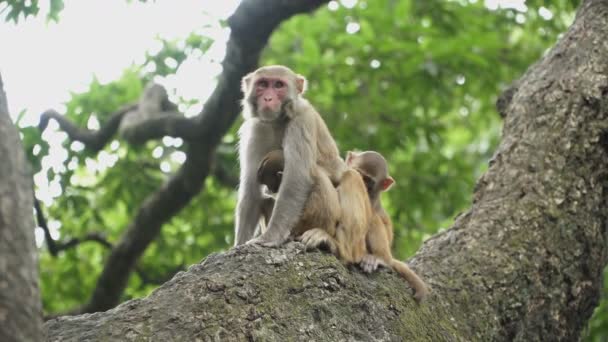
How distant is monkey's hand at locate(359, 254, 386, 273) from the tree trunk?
0.36 feet

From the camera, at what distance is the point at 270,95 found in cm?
705

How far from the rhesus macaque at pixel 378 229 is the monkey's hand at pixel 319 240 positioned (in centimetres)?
25

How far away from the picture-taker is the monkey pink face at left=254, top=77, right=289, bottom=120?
277 inches

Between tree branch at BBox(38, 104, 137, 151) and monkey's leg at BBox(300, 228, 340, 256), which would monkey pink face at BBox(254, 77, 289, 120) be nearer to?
monkey's leg at BBox(300, 228, 340, 256)

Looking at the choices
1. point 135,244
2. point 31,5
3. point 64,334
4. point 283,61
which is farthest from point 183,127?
point 64,334

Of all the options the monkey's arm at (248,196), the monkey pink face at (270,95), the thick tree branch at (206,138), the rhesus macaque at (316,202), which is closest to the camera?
the rhesus macaque at (316,202)

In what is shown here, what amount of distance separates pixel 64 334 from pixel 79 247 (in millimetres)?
9991

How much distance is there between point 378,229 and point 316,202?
612 millimetres

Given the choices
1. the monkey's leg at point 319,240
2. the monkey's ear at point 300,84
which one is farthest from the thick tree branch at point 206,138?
the monkey's leg at point 319,240

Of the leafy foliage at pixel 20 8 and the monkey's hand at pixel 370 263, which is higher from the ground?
the leafy foliage at pixel 20 8

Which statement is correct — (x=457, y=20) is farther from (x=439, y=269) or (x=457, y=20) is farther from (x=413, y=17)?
(x=439, y=269)

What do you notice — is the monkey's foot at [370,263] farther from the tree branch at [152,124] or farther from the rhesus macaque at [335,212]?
the tree branch at [152,124]

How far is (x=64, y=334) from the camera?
14.5 feet

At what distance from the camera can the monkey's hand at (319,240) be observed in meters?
5.88
